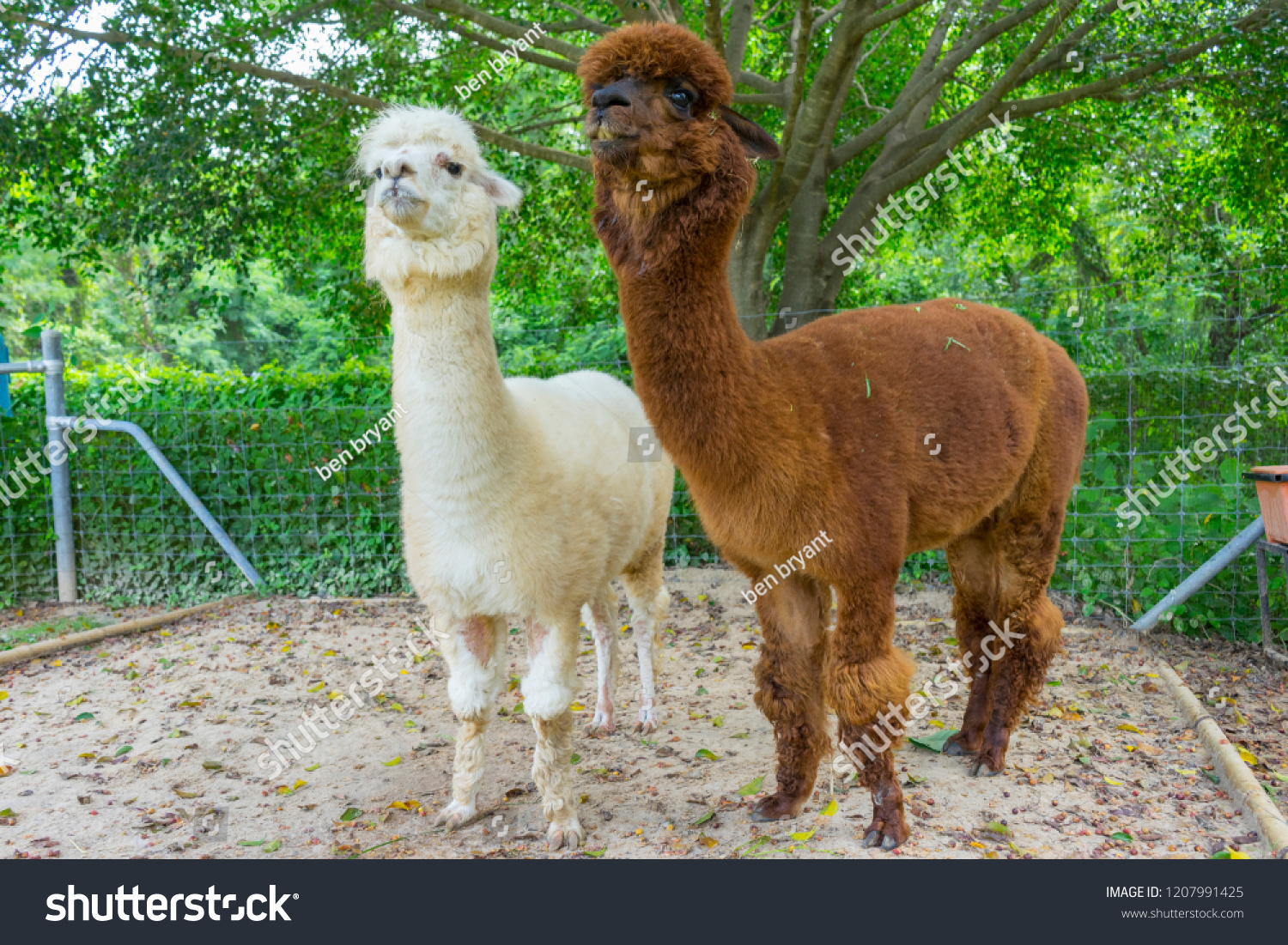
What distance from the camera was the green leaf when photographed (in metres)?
3.87

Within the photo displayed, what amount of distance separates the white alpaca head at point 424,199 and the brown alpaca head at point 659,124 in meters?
0.57

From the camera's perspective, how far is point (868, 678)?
2.70 meters

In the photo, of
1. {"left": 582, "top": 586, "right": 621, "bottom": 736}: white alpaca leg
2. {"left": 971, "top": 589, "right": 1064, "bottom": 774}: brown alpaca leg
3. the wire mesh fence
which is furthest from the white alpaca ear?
the wire mesh fence

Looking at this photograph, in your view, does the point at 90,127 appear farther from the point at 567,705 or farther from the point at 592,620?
the point at 567,705

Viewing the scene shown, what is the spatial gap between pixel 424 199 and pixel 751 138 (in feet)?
3.15

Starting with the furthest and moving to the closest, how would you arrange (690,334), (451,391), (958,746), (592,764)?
(592,764) → (958,746) → (451,391) → (690,334)

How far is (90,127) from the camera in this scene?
6234mm

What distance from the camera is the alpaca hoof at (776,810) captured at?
3160mm

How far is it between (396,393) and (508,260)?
18.3 feet

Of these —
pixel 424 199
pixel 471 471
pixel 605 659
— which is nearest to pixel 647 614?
pixel 605 659

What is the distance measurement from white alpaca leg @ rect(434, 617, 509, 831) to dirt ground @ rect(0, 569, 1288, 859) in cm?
11

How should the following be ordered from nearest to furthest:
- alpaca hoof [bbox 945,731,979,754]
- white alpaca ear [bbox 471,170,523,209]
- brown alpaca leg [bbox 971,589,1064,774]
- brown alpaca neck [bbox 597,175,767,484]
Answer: brown alpaca neck [bbox 597,175,767,484], white alpaca ear [bbox 471,170,523,209], brown alpaca leg [bbox 971,589,1064,774], alpaca hoof [bbox 945,731,979,754]

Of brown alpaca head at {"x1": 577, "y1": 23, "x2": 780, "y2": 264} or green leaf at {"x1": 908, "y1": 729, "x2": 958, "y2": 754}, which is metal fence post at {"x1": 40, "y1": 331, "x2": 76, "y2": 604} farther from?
green leaf at {"x1": 908, "y1": 729, "x2": 958, "y2": 754}

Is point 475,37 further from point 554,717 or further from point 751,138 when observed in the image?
point 554,717
